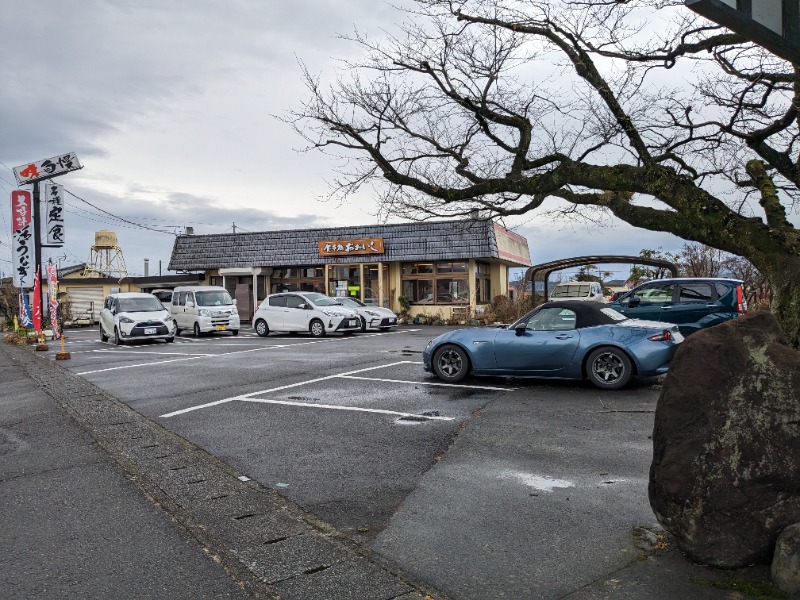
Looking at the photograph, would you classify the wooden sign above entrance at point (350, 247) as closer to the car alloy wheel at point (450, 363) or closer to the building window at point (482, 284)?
the building window at point (482, 284)

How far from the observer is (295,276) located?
35188 mm

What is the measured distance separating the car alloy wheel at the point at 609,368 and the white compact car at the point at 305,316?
45.3 feet

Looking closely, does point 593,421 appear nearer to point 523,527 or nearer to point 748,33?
point 523,527

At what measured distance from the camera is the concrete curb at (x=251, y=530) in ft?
11.3

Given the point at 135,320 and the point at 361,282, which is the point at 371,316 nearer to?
the point at 361,282

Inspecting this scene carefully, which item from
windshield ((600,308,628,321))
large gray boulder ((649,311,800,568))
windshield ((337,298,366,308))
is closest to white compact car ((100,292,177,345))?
windshield ((337,298,366,308))

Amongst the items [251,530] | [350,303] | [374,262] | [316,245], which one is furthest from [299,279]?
[251,530]

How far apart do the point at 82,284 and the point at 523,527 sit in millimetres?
40313

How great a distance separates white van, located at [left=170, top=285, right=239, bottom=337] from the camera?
24.6 m

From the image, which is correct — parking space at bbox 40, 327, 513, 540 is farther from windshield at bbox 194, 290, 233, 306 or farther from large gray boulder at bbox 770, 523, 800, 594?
windshield at bbox 194, 290, 233, 306

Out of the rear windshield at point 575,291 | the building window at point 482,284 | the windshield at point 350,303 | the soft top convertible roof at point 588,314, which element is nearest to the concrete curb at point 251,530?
the soft top convertible roof at point 588,314

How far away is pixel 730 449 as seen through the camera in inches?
137

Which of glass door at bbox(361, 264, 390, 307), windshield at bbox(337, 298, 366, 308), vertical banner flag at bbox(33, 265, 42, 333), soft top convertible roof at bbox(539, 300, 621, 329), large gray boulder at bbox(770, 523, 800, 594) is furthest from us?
glass door at bbox(361, 264, 390, 307)

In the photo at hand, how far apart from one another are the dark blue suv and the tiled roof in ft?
43.3
